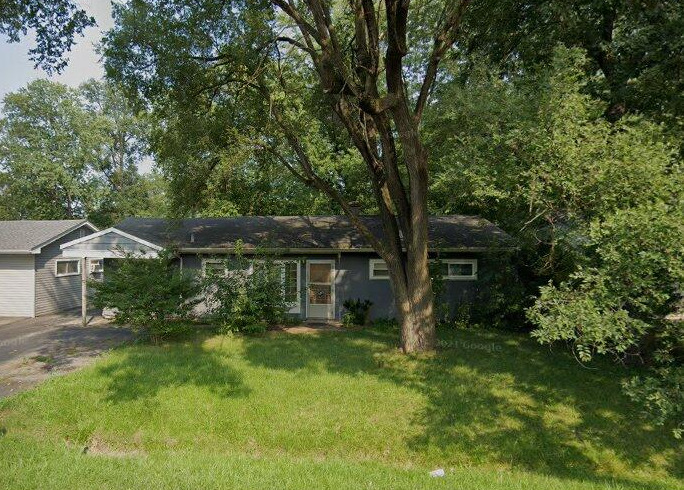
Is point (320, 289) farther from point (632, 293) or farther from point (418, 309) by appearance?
point (632, 293)

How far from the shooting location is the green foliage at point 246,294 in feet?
41.0

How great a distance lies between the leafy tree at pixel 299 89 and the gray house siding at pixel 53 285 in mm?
8996

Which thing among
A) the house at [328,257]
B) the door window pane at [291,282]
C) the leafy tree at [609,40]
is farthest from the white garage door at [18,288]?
the leafy tree at [609,40]

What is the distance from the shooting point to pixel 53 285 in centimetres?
1780

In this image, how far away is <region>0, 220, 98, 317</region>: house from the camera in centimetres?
1667

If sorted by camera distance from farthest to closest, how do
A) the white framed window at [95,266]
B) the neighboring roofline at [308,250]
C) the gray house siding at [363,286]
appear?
the white framed window at [95,266]
the gray house siding at [363,286]
the neighboring roofline at [308,250]

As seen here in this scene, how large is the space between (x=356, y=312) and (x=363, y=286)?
1.09 m

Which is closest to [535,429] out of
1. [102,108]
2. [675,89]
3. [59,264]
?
[675,89]

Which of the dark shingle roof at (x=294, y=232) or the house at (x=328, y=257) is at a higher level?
the dark shingle roof at (x=294, y=232)

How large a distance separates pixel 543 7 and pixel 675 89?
10.0ft

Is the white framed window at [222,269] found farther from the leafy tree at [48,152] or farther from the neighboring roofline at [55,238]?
the leafy tree at [48,152]

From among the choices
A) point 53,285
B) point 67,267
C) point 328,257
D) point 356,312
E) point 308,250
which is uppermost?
point 308,250

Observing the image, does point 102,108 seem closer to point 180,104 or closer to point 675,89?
point 180,104

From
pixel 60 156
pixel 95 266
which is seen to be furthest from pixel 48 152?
pixel 95 266
